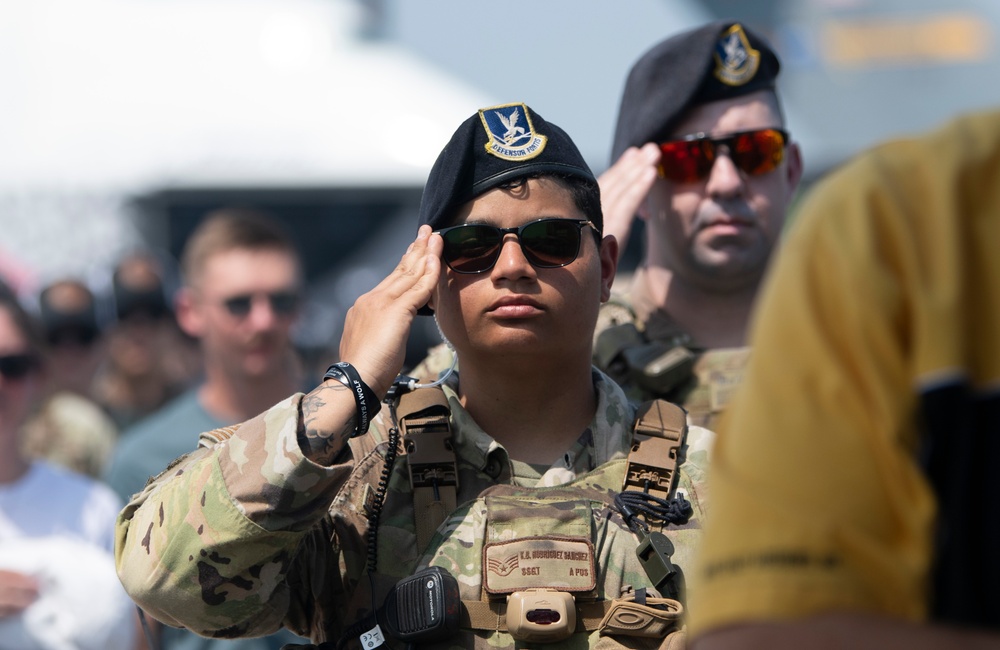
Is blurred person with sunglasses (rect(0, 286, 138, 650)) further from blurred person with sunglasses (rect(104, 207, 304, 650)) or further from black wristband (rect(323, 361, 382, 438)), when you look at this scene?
black wristband (rect(323, 361, 382, 438))

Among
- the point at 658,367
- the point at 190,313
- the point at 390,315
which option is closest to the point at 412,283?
the point at 390,315

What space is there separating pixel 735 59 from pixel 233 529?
7.34ft

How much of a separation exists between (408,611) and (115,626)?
222cm

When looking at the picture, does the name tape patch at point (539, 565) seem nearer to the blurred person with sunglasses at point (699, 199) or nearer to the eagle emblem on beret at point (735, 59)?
the blurred person with sunglasses at point (699, 199)

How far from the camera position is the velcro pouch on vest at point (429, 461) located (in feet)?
8.58

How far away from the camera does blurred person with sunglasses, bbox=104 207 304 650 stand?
488 cm

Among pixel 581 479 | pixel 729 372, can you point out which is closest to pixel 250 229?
pixel 729 372

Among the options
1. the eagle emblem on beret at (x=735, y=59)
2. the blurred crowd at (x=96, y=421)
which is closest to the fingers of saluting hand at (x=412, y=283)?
the eagle emblem on beret at (x=735, y=59)

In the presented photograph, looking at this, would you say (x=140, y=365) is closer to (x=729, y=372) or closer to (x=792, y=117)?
(x=729, y=372)

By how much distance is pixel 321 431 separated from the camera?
238 centimetres

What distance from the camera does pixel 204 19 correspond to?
1723 centimetres

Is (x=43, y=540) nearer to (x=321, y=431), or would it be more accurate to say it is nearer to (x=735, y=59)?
(x=321, y=431)

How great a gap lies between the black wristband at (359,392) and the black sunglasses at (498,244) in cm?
35

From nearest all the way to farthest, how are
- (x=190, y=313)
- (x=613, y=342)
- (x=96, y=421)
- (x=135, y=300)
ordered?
(x=613, y=342) < (x=190, y=313) < (x=96, y=421) < (x=135, y=300)
